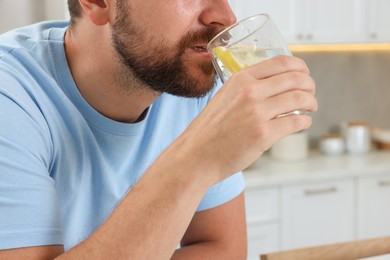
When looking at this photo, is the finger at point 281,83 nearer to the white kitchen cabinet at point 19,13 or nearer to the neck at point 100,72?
the neck at point 100,72

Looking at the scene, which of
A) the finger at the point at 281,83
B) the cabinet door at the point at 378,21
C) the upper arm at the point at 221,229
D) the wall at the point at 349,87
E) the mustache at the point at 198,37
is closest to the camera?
the finger at the point at 281,83

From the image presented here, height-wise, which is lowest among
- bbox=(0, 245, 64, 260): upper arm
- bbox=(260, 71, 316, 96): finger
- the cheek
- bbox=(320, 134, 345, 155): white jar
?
bbox=(320, 134, 345, 155): white jar

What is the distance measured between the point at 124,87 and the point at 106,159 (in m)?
0.16

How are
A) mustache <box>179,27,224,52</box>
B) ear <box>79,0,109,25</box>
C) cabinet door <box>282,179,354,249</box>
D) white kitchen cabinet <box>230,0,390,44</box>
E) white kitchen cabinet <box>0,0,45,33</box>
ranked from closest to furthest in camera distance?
mustache <box>179,27,224,52</box>
ear <box>79,0,109,25</box>
white kitchen cabinet <box>0,0,45,33</box>
cabinet door <box>282,179,354,249</box>
white kitchen cabinet <box>230,0,390,44</box>

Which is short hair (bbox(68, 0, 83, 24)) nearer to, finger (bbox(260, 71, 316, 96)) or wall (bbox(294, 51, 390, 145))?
finger (bbox(260, 71, 316, 96))

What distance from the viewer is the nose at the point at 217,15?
1.06 meters

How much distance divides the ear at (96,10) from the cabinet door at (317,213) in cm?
183

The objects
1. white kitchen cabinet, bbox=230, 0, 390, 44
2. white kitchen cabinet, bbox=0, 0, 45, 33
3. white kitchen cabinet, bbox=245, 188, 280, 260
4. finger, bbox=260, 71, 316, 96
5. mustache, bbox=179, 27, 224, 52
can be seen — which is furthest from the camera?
white kitchen cabinet, bbox=230, 0, 390, 44

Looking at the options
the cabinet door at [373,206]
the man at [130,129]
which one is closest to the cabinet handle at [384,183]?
the cabinet door at [373,206]

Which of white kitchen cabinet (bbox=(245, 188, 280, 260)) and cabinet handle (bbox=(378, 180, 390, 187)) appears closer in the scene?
white kitchen cabinet (bbox=(245, 188, 280, 260))

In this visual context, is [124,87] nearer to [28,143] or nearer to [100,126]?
[100,126]

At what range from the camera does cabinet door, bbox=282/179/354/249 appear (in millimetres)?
2879

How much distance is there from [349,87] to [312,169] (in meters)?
0.93

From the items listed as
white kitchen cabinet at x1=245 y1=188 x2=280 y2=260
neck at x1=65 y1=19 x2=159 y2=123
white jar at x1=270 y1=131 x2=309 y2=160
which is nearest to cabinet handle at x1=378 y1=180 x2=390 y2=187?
white jar at x1=270 y1=131 x2=309 y2=160
